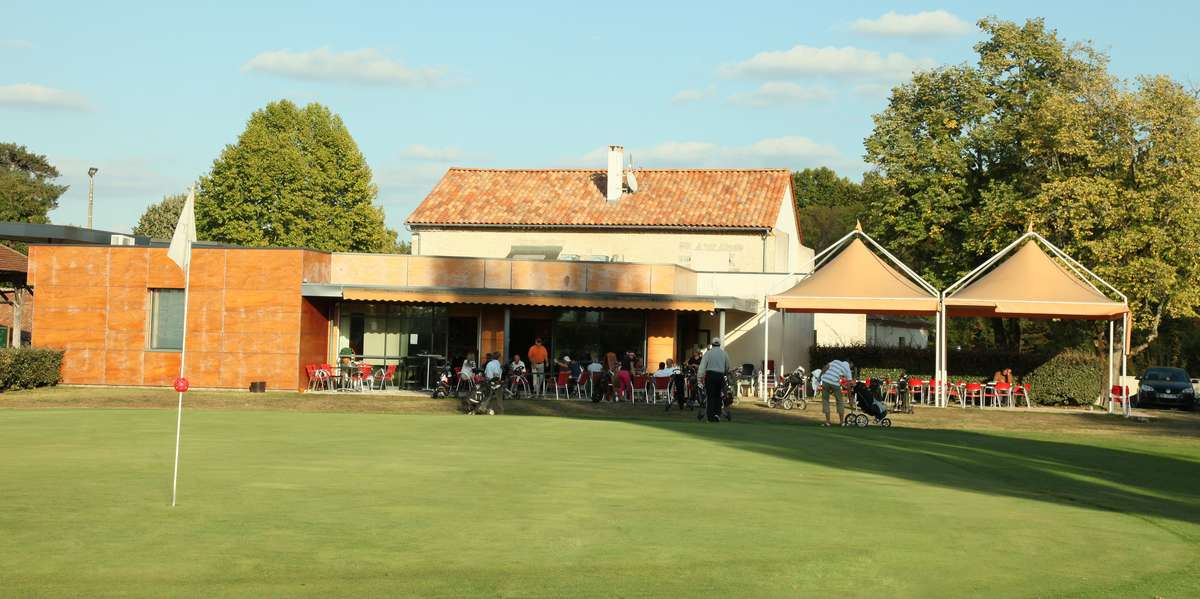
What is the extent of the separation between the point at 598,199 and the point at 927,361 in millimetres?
13014

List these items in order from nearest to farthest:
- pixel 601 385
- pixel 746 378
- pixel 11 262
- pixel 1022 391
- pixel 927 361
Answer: pixel 601 385, pixel 746 378, pixel 1022 391, pixel 927 361, pixel 11 262

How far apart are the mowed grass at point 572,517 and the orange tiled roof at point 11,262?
1882cm

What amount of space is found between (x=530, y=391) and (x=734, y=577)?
24601mm

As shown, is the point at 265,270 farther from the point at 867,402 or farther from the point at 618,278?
the point at 867,402

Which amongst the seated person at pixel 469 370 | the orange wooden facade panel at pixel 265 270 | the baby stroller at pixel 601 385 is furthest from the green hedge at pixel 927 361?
the orange wooden facade panel at pixel 265 270

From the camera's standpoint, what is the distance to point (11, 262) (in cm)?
3716

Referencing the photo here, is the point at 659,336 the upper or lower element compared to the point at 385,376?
upper

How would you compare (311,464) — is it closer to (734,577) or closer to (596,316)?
(734,577)

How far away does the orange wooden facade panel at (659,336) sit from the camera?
32.9 metres

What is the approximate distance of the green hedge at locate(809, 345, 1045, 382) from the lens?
111 ft

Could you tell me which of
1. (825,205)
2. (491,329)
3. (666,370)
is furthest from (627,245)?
(825,205)

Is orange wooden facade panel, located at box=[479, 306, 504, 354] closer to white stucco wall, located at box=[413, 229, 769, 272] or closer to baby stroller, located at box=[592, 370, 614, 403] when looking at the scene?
baby stroller, located at box=[592, 370, 614, 403]

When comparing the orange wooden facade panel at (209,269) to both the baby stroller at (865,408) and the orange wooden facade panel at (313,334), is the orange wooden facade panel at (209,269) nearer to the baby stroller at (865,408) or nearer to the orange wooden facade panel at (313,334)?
the orange wooden facade panel at (313,334)

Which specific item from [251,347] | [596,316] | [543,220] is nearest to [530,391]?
[596,316]
